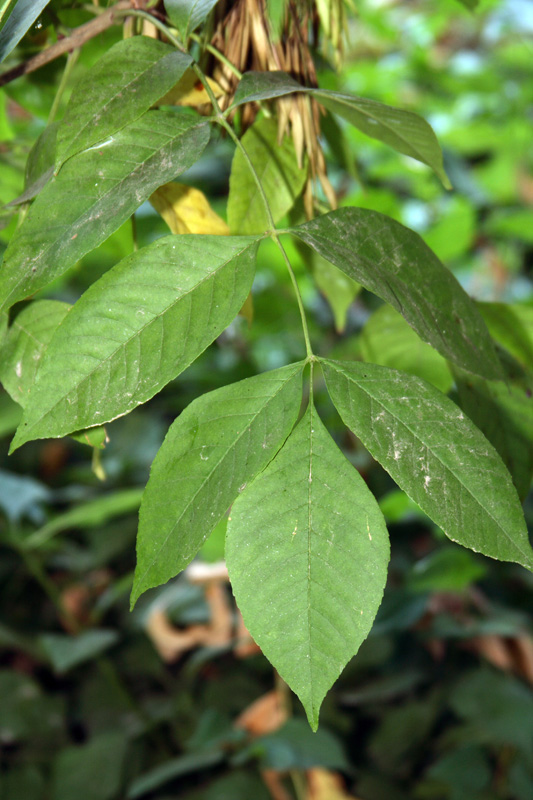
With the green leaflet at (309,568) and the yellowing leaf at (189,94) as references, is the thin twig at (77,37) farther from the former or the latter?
the green leaflet at (309,568)

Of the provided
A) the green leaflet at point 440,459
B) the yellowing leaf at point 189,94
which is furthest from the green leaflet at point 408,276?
the yellowing leaf at point 189,94

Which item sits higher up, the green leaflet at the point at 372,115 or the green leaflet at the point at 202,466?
the green leaflet at the point at 372,115

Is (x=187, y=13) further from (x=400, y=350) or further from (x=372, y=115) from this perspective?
(x=400, y=350)

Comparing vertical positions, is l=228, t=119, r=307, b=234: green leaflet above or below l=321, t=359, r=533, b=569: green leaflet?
above

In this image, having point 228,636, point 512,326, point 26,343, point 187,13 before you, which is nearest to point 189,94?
point 187,13

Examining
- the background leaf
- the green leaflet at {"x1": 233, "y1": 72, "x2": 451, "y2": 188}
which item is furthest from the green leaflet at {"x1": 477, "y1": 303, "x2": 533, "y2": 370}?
the background leaf

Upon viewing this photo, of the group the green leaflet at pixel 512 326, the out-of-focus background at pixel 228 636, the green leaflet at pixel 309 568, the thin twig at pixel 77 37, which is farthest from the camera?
the out-of-focus background at pixel 228 636

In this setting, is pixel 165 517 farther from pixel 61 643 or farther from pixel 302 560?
pixel 61 643

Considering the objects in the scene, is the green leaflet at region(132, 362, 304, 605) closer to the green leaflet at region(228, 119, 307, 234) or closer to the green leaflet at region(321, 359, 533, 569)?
the green leaflet at region(321, 359, 533, 569)
